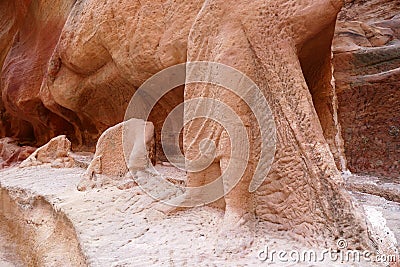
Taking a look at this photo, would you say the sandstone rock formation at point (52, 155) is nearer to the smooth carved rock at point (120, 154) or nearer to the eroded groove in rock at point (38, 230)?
the eroded groove in rock at point (38, 230)

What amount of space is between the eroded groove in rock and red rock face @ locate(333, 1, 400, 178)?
359 cm

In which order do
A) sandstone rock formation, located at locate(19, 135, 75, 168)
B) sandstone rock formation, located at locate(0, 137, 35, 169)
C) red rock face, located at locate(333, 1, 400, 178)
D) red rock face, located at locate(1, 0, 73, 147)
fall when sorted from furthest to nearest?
sandstone rock formation, located at locate(0, 137, 35, 169) < red rock face, located at locate(1, 0, 73, 147) < sandstone rock formation, located at locate(19, 135, 75, 168) < red rock face, located at locate(333, 1, 400, 178)

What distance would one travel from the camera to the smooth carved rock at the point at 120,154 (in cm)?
319

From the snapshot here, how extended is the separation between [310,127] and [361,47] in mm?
3805

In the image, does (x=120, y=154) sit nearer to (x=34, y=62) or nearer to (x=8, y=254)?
(x=8, y=254)

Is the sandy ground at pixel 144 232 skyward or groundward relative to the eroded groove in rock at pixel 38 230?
skyward

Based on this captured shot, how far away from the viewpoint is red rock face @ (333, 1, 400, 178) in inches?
167

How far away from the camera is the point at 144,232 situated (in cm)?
218

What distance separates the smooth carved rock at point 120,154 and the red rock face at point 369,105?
273 cm

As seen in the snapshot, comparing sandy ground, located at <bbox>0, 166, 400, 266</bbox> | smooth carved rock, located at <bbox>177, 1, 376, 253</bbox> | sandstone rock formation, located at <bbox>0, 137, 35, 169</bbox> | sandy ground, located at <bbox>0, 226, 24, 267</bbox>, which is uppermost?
smooth carved rock, located at <bbox>177, 1, 376, 253</bbox>

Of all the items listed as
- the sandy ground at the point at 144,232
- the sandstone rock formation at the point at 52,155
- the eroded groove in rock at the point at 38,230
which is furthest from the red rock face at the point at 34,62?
the sandy ground at the point at 144,232

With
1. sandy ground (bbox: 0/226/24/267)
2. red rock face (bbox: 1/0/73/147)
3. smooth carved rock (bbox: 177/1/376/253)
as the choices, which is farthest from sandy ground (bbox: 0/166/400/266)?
red rock face (bbox: 1/0/73/147)

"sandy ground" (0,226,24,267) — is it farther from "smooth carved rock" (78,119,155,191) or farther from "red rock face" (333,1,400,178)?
"red rock face" (333,1,400,178)

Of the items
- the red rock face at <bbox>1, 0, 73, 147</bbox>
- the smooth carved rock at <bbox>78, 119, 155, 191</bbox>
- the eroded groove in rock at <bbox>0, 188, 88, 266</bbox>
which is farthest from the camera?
the red rock face at <bbox>1, 0, 73, 147</bbox>
